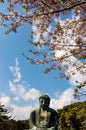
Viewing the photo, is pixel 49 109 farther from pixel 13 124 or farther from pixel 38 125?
pixel 13 124

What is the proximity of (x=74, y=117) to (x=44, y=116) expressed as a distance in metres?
23.9

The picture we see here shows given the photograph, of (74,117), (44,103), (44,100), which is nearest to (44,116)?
(44,103)

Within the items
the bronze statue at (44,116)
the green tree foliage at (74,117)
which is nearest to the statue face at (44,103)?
the bronze statue at (44,116)

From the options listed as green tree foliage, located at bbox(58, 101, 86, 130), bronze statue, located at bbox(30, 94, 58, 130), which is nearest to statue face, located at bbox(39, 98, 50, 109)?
bronze statue, located at bbox(30, 94, 58, 130)

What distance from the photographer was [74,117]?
38781 millimetres

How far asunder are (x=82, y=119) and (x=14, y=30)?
24214 millimetres

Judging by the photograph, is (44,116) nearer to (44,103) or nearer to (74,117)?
(44,103)

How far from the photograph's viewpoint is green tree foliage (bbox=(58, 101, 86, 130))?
3703 cm

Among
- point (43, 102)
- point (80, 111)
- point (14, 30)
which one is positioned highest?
point (80, 111)

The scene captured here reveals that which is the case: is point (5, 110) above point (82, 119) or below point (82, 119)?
above

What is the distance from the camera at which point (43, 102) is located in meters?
15.2

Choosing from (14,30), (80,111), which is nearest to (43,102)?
(14,30)

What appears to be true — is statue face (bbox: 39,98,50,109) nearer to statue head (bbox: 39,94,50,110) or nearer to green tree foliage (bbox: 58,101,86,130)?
statue head (bbox: 39,94,50,110)

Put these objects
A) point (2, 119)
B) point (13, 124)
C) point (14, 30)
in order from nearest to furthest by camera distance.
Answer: point (14, 30)
point (2, 119)
point (13, 124)
